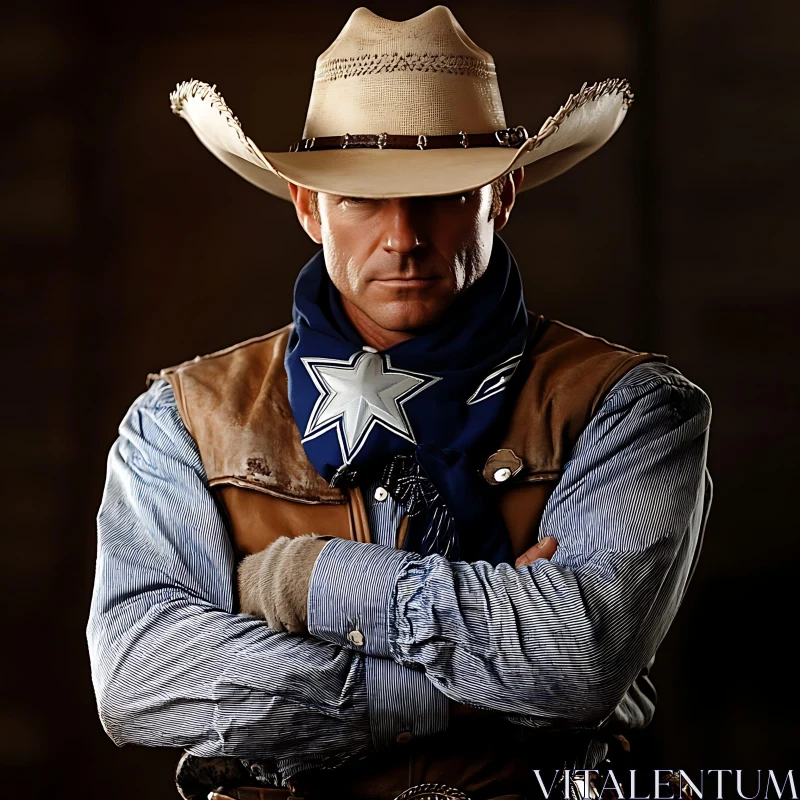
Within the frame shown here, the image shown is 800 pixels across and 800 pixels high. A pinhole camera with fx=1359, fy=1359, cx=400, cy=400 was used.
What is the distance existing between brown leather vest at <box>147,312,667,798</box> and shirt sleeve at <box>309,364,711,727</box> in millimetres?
71

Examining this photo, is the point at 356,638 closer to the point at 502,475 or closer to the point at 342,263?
the point at 502,475

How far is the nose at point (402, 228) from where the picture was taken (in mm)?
1827

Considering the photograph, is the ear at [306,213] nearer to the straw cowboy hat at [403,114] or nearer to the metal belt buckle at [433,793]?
the straw cowboy hat at [403,114]

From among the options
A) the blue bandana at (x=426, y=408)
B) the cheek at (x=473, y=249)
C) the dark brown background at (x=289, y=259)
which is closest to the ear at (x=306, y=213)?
the blue bandana at (x=426, y=408)

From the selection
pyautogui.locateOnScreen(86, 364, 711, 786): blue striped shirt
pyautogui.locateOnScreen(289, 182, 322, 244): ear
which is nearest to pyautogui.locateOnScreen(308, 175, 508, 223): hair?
pyautogui.locateOnScreen(289, 182, 322, 244): ear

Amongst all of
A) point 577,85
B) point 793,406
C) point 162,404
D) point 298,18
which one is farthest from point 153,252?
point 793,406

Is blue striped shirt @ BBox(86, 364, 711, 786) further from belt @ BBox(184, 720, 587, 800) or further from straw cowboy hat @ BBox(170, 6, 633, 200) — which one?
straw cowboy hat @ BBox(170, 6, 633, 200)

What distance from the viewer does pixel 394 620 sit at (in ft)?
→ 5.53

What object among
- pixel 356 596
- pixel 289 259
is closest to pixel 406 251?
pixel 356 596

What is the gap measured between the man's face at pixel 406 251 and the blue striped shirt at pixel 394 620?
0.27m

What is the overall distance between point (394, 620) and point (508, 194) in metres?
0.69

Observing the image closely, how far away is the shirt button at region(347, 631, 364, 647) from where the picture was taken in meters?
1.71

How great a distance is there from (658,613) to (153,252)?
1879 mm

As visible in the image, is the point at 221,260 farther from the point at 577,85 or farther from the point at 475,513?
the point at 475,513
